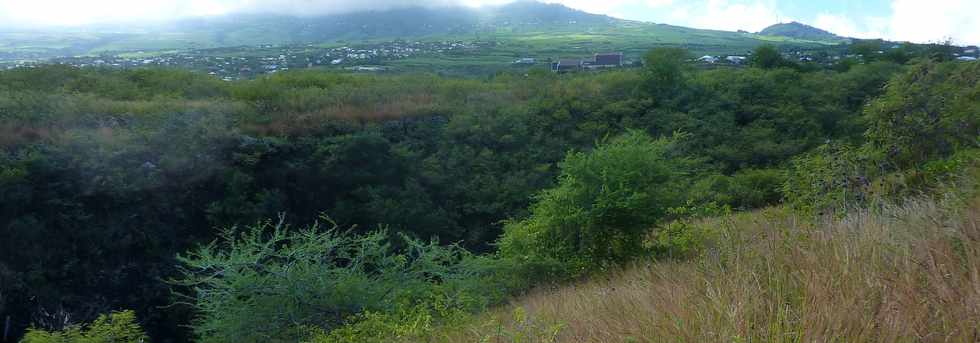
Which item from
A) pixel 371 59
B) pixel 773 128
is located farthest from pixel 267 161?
pixel 371 59

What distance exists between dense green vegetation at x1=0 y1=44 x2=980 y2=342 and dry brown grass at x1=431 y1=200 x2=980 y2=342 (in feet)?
6.08

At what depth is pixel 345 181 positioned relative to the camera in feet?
54.7

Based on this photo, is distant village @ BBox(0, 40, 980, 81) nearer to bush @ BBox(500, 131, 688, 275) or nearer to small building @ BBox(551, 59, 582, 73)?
small building @ BBox(551, 59, 582, 73)

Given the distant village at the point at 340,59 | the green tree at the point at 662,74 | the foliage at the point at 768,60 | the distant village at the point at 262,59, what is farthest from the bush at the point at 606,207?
the foliage at the point at 768,60

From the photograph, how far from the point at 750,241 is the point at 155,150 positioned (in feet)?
48.8

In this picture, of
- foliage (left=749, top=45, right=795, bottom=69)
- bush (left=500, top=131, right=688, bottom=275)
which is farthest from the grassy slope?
bush (left=500, top=131, right=688, bottom=275)

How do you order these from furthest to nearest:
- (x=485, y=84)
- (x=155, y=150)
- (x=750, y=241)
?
(x=485, y=84), (x=155, y=150), (x=750, y=241)

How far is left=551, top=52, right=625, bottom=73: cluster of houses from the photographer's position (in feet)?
118

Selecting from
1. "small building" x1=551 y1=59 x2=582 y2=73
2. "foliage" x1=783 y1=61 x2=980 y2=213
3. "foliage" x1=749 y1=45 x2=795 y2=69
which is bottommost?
"foliage" x1=783 y1=61 x2=980 y2=213

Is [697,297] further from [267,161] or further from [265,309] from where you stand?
[267,161]

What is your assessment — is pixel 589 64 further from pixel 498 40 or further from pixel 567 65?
Answer: pixel 498 40

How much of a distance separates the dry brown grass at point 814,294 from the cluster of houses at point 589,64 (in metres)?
31.4

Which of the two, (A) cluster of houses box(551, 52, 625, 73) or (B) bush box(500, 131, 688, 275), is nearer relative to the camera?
(B) bush box(500, 131, 688, 275)

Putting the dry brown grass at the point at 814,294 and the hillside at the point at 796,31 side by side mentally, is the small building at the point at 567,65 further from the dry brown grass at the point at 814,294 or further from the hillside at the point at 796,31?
the hillside at the point at 796,31
